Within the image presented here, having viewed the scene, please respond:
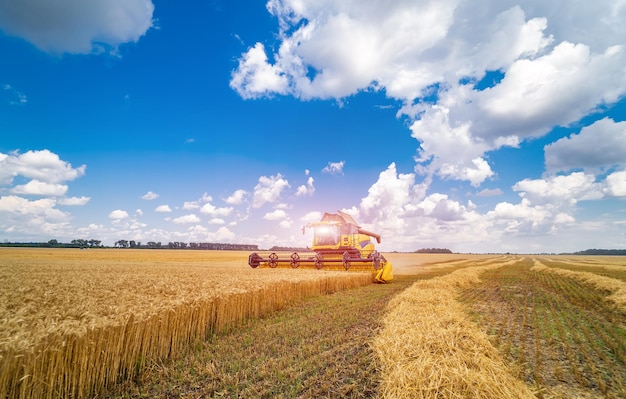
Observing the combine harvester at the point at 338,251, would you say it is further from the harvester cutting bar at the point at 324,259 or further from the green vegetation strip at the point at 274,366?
the green vegetation strip at the point at 274,366

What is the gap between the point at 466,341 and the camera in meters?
4.96

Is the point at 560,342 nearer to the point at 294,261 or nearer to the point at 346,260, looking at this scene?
the point at 346,260

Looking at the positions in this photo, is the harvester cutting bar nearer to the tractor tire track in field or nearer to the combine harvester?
the combine harvester

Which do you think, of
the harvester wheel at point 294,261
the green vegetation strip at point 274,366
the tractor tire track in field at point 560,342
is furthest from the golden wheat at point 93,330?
the harvester wheel at point 294,261

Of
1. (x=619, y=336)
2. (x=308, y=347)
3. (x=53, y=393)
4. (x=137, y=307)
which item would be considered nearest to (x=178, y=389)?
(x=53, y=393)

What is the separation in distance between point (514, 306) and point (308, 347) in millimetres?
8775

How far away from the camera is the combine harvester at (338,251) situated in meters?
17.8

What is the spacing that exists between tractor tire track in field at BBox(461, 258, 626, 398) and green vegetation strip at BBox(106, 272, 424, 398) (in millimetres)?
2522

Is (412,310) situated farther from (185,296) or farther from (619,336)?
(185,296)

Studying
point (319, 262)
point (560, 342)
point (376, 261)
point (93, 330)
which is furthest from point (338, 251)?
point (93, 330)

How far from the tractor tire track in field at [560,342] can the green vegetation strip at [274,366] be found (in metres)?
2.52

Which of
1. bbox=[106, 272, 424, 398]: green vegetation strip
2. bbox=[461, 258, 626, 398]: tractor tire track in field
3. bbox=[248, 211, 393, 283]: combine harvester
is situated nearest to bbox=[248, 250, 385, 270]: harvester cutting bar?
bbox=[248, 211, 393, 283]: combine harvester

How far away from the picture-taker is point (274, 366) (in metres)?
4.82

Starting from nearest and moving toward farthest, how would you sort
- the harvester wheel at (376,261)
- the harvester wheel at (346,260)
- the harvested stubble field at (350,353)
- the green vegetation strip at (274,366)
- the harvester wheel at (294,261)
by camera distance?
the harvested stubble field at (350,353), the green vegetation strip at (274,366), the harvester wheel at (376,261), the harvester wheel at (346,260), the harvester wheel at (294,261)
